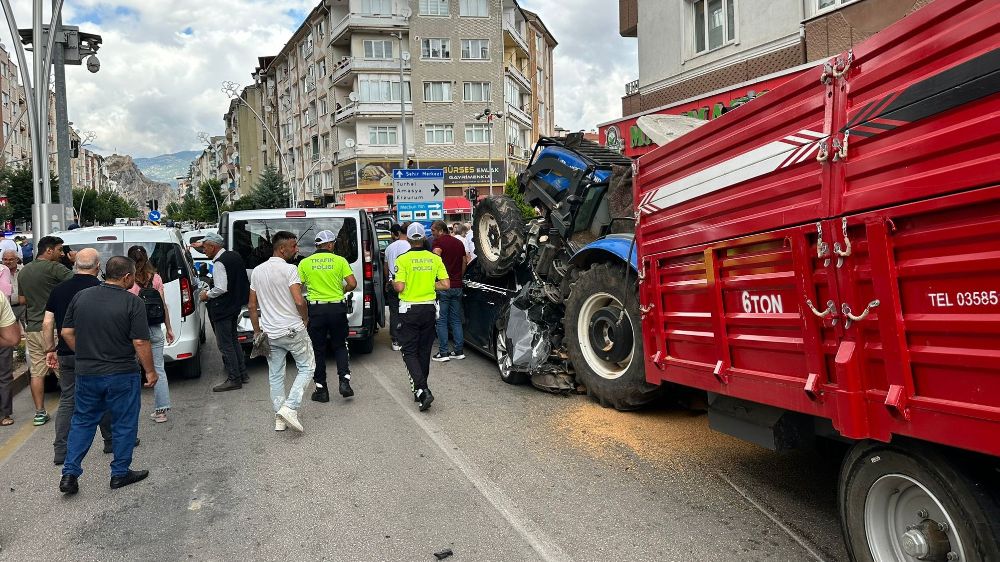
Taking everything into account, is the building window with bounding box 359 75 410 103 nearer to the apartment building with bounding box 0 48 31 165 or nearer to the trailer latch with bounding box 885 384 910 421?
the apartment building with bounding box 0 48 31 165

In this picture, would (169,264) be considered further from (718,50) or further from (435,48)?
(435,48)

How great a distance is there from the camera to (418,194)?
1877cm

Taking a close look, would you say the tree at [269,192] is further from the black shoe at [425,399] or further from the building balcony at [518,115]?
the black shoe at [425,399]

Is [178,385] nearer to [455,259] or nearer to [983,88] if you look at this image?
[455,259]

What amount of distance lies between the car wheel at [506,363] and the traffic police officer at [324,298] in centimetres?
166

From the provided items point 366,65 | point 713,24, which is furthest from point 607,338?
point 366,65

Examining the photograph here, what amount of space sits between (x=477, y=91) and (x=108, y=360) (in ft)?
146

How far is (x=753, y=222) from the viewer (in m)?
3.61

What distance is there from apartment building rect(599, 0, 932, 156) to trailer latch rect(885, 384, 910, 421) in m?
9.08

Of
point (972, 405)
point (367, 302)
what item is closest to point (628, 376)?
point (972, 405)

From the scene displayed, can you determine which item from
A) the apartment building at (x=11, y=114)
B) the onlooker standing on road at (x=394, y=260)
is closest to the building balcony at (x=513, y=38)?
the apartment building at (x=11, y=114)

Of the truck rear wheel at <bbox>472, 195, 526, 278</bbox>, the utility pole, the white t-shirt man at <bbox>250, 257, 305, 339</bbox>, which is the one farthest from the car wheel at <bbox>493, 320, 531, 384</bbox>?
the utility pole

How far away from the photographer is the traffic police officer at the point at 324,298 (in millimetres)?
6906

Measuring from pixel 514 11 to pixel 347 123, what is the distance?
51.5 feet
